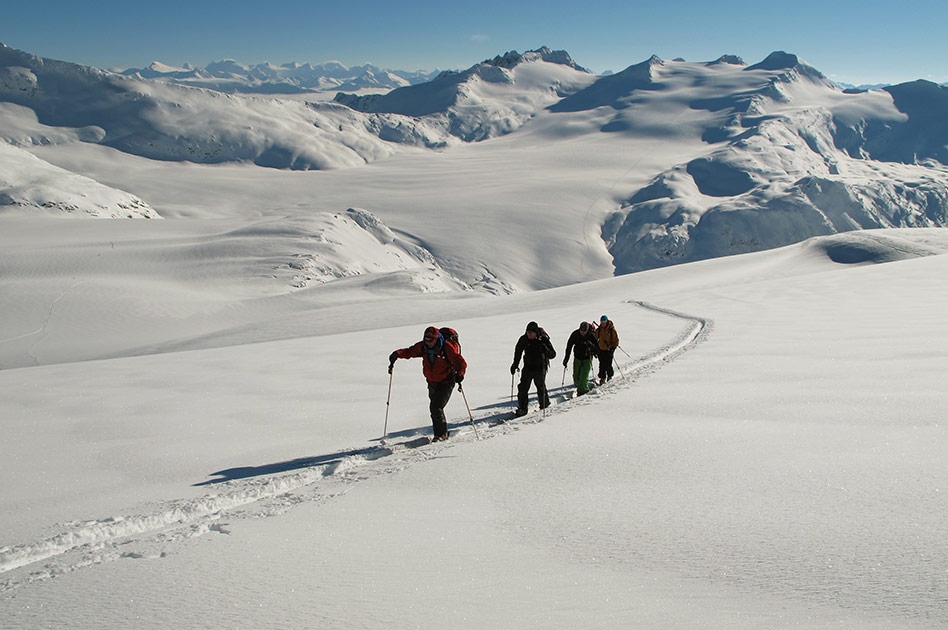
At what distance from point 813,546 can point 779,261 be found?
52.6m

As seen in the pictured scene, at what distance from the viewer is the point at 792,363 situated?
1184 cm

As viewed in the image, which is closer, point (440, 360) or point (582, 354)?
point (440, 360)

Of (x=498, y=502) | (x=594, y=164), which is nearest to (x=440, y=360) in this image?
(x=498, y=502)

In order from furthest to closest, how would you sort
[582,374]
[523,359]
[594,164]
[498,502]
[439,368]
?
[594,164] → [582,374] → [523,359] → [439,368] → [498,502]

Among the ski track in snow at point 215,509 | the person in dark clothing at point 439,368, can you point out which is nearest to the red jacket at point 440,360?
the person in dark clothing at point 439,368

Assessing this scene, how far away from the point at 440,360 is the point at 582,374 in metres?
3.63

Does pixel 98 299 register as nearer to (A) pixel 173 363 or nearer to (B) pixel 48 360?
(B) pixel 48 360

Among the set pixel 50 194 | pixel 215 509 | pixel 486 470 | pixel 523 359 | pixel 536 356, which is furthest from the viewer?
pixel 50 194

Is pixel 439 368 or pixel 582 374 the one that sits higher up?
pixel 439 368

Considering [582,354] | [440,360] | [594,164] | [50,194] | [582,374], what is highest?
[594,164]

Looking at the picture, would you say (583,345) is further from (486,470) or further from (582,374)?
(486,470)

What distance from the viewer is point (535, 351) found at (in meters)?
10.6

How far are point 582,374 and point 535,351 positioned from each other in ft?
4.60

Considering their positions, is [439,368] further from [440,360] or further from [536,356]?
[536,356]
